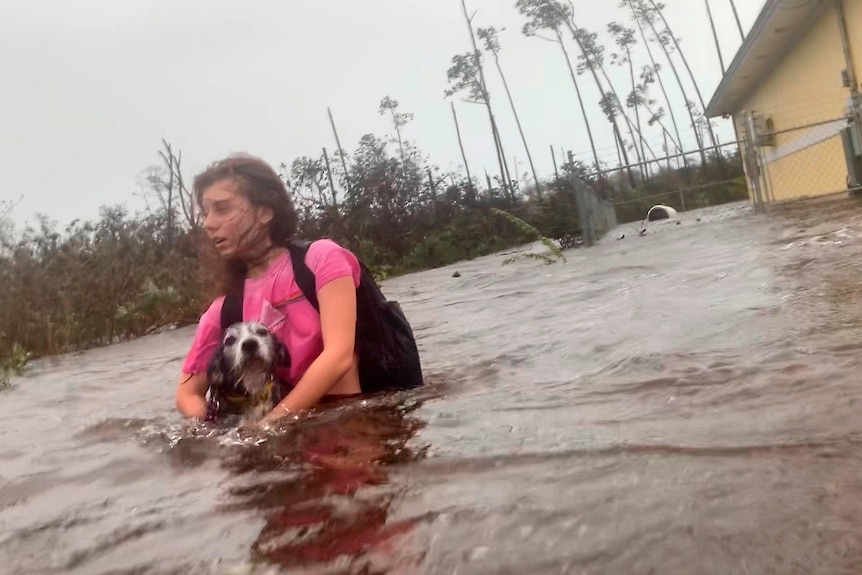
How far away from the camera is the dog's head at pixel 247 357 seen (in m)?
3.31

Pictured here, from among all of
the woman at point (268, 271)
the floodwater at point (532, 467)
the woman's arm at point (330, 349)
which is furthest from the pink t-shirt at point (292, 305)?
the floodwater at point (532, 467)

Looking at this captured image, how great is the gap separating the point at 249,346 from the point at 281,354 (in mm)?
189

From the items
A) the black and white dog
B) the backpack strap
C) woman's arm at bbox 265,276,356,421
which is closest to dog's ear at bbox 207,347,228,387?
the black and white dog

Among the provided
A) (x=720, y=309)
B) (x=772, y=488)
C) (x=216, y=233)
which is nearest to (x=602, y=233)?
(x=720, y=309)

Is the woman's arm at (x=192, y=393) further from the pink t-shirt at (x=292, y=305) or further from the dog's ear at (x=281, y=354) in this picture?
the dog's ear at (x=281, y=354)

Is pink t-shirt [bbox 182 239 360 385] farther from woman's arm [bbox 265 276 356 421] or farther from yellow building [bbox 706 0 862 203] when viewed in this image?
yellow building [bbox 706 0 862 203]

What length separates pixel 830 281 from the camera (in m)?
4.43

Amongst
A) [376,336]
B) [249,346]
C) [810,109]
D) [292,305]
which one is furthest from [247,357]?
[810,109]

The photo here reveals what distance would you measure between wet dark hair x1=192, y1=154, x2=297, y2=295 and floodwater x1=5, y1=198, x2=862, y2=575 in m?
0.66

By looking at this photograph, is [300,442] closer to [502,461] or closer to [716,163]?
[502,461]

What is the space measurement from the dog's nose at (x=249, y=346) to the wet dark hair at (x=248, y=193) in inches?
15.9

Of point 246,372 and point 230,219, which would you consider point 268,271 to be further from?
point 246,372

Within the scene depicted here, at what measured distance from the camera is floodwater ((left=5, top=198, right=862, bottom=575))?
154 cm

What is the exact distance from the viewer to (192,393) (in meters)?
3.76
